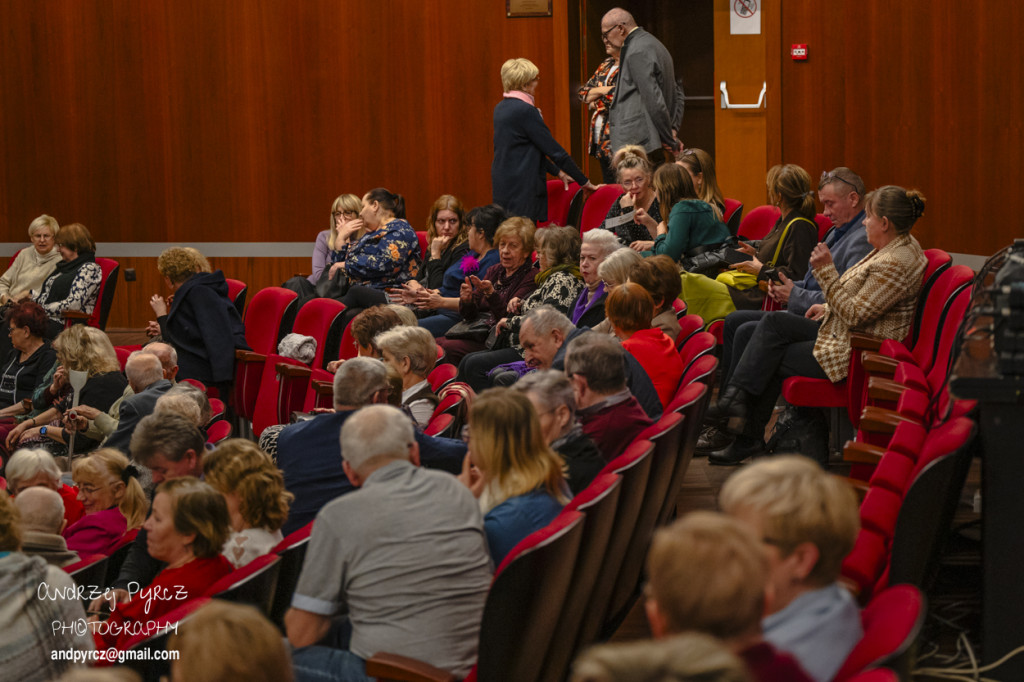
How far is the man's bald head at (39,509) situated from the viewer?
2.98m

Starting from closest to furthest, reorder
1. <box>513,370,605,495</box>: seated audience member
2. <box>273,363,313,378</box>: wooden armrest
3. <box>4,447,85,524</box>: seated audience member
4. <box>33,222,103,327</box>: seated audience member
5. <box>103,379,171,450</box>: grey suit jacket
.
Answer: <box>513,370,605,495</box>: seated audience member
<box>4,447,85,524</box>: seated audience member
<box>103,379,171,450</box>: grey suit jacket
<box>273,363,313,378</box>: wooden armrest
<box>33,222,103,327</box>: seated audience member

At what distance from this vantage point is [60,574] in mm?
2379

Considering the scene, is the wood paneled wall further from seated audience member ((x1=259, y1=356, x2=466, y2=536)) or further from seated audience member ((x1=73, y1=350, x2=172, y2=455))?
seated audience member ((x1=73, y1=350, x2=172, y2=455))

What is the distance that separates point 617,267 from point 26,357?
10.1ft

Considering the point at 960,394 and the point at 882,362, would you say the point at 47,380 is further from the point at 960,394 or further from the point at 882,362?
the point at 960,394

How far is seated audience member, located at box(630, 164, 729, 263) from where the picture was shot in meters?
5.07

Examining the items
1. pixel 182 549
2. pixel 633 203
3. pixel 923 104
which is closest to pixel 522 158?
pixel 633 203

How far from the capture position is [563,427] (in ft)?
9.21

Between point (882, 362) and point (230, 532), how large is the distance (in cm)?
215

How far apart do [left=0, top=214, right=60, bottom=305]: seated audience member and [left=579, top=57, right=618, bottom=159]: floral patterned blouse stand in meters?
3.62

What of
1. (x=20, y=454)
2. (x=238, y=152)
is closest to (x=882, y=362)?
(x=20, y=454)

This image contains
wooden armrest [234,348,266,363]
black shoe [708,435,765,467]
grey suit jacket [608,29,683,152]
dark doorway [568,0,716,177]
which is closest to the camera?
black shoe [708,435,765,467]

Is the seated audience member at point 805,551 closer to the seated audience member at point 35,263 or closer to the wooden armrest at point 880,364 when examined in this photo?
the wooden armrest at point 880,364

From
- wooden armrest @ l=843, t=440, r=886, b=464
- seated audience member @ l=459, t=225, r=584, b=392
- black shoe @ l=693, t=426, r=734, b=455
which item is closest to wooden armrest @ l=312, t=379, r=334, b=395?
seated audience member @ l=459, t=225, r=584, b=392
